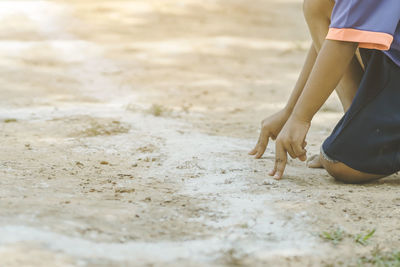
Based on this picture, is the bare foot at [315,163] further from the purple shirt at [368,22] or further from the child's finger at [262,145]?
the purple shirt at [368,22]

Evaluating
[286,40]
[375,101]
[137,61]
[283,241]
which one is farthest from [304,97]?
[286,40]

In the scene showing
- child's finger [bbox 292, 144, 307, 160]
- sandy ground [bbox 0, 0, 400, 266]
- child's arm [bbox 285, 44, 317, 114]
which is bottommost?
sandy ground [bbox 0, 0, 400, 266]

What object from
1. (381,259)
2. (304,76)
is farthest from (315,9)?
(381,259)

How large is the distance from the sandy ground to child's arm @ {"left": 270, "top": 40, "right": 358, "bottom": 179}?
0.59ft

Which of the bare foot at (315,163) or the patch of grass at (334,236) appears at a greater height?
the patch of grass at (334,236)

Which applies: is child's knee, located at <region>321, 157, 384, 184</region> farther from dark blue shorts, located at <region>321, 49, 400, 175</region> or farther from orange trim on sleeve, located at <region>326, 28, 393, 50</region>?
orange trim on sleeve, located at <region>326, 28, 393, 50</region>

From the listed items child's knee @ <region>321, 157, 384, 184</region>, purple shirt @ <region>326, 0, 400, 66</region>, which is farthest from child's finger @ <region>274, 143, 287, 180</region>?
purple shirt @ <region>326, 0, 400, 66</region>

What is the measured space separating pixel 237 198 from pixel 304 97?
1.46ft

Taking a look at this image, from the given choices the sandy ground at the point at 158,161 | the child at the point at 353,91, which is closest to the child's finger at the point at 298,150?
the child at the point at 353,91

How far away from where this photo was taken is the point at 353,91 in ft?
7.75

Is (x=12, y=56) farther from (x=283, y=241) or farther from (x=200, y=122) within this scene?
(x=283, y=241)

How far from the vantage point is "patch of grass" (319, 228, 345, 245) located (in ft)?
5.19

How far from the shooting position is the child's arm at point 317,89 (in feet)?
6.26

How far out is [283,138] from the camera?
80.0 inches
